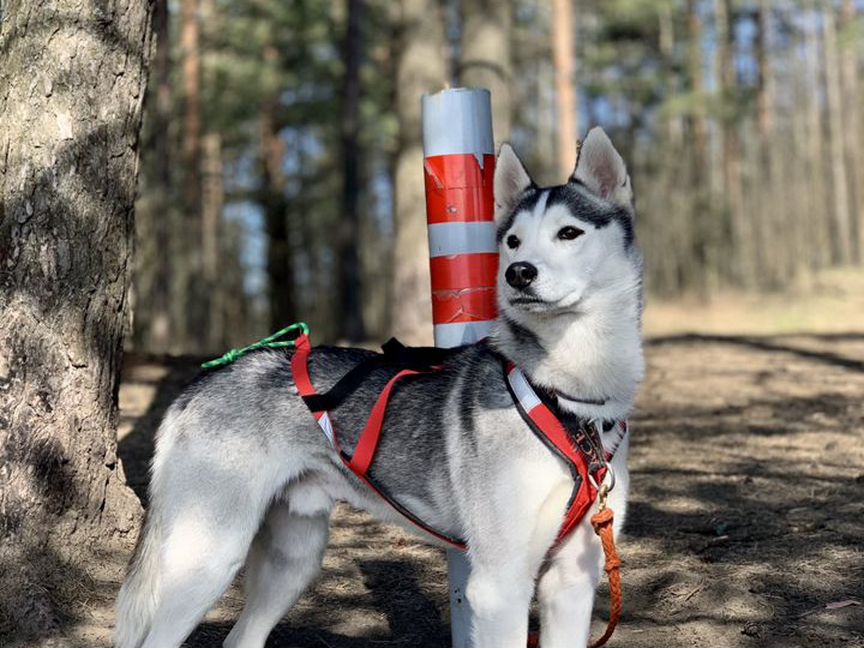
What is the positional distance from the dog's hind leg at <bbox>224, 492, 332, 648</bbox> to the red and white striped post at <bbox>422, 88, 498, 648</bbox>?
0.74m

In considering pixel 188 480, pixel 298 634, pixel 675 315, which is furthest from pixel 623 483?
pixel 675 315

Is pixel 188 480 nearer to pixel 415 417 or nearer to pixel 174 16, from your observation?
pixel 415 417

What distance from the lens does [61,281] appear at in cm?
490

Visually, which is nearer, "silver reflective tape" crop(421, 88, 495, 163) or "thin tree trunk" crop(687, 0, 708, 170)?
"silver reflective tape" crop(421, 88, 495, 163)

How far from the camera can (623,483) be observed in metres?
A: 3.76

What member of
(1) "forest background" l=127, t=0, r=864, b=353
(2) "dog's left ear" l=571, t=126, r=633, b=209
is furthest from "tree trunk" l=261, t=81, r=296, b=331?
(2) "dog's left ear" l=571, t=126, r=633, b=209

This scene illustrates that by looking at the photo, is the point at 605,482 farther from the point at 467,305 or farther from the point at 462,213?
the point at 462,213

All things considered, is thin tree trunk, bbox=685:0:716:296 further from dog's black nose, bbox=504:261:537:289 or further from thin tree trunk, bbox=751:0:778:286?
dog's black nose, bbox=504:261:537:289

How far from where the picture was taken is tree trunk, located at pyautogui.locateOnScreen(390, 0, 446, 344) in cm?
1190

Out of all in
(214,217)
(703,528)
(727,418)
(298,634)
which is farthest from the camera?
(214,217)

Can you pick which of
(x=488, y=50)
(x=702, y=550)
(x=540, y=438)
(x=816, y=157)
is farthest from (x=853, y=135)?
(x=540, y=438)

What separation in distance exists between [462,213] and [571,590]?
65.4 inches

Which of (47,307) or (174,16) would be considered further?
(174,16)

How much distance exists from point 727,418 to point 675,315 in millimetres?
17155
